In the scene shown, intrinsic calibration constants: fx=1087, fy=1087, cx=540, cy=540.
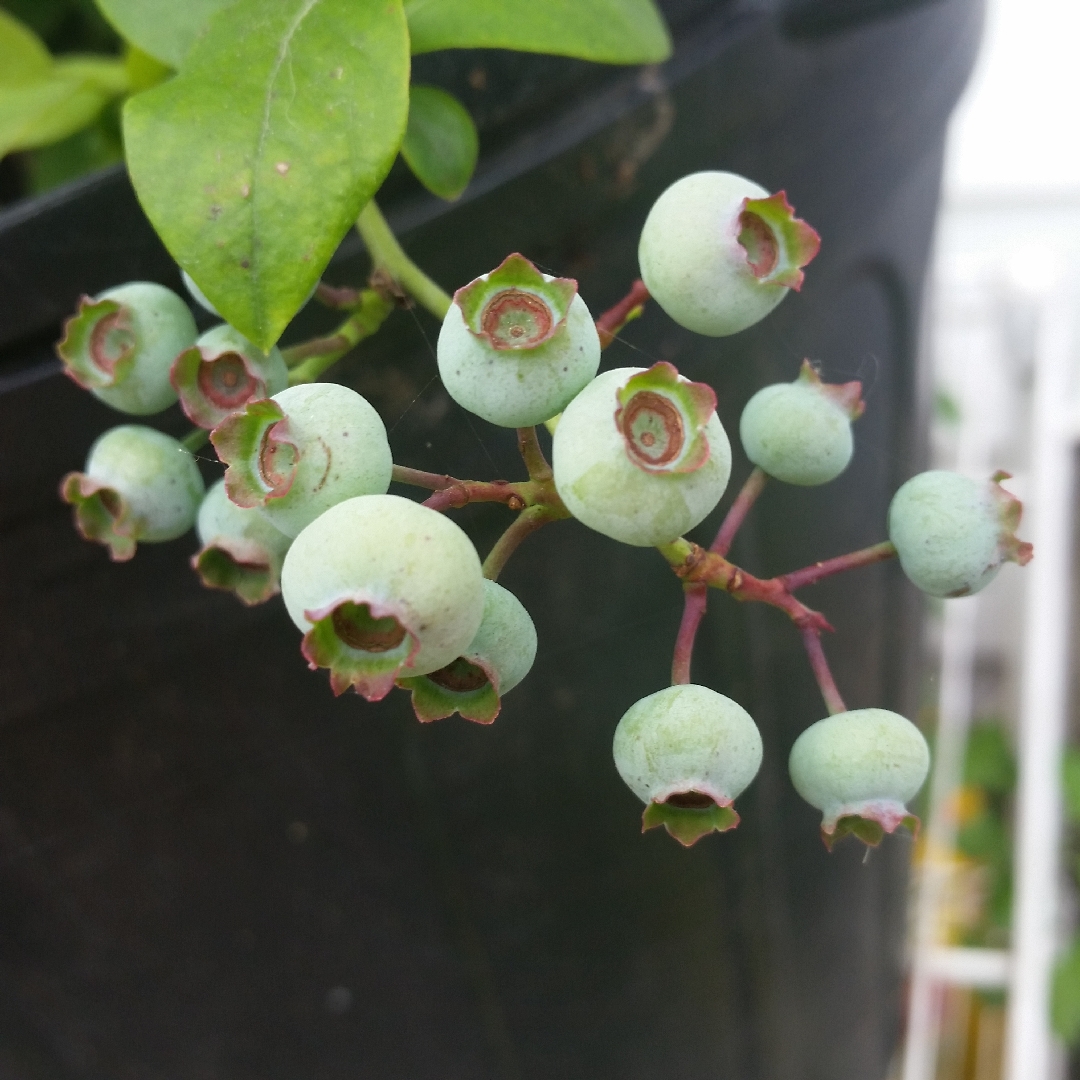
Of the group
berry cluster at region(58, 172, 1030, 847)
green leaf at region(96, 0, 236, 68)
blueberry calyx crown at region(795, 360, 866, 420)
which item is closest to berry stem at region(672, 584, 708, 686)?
berry cluster at region(58, 172, 1030, 847)

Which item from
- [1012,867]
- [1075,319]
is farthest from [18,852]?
[1012,867]

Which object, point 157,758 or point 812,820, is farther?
point 812,820

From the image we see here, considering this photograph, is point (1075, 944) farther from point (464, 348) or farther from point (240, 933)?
point (464, 348)

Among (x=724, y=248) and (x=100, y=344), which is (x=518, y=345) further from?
(x=100, y=344)

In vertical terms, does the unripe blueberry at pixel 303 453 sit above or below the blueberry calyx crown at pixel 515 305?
below

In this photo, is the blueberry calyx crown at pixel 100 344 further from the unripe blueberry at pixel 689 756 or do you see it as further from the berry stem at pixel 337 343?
the unripe blueberry at pixel 689 756

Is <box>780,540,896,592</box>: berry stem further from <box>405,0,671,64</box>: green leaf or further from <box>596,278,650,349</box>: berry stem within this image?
<box>405,0,671,64</box>: green leaf

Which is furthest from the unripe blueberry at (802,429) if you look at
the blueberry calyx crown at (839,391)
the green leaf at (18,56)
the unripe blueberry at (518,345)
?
the green leaf at (18,56)
